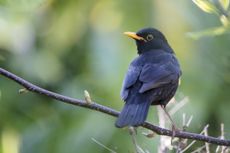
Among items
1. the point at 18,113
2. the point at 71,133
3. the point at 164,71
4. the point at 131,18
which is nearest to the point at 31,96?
the point at 18,113

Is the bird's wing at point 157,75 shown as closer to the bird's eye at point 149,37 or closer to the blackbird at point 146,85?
the blackbird at point 146,85

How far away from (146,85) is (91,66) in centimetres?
258

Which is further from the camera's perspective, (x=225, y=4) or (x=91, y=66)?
(x=91, y=66)

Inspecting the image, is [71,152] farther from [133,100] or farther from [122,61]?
[133,100]

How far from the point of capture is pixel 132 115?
13.3 feet

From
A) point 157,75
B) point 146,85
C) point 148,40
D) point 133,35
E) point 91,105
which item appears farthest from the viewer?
point 148,40

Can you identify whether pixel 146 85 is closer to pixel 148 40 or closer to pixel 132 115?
pixel 132 115

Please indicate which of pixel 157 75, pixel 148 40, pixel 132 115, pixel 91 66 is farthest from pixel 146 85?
pixel 91 66

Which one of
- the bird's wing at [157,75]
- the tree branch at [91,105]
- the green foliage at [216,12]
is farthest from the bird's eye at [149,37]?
the green foliage at [216,12]

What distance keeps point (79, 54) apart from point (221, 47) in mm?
1633

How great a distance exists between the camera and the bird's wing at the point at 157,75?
434cm

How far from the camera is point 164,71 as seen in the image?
4.52 metres

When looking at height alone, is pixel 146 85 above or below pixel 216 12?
below

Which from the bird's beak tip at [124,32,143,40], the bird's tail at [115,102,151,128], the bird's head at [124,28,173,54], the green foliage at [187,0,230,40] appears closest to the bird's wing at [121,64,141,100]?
the bird's tail at [115,102,151,128]
